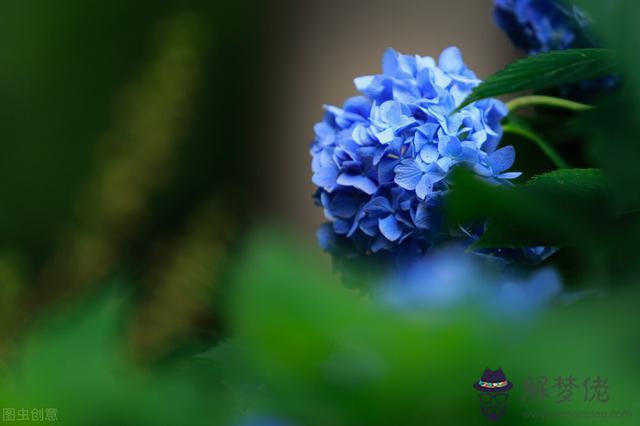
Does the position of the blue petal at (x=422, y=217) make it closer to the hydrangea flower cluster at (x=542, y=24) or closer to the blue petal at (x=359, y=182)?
the blue petal at (x=359, y=182)

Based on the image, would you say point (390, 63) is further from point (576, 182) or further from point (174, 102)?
point (174, 102)

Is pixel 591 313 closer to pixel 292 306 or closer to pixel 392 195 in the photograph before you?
pixel 292 306

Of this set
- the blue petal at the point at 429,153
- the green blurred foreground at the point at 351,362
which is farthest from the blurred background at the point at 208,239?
the blue petal at the point at 429,153

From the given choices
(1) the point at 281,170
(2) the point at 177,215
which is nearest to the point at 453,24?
(1) the point at 281,170

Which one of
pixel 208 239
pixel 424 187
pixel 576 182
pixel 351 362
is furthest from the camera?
pixel 208 239

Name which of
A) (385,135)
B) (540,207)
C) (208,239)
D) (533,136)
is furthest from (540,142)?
(208,239)
